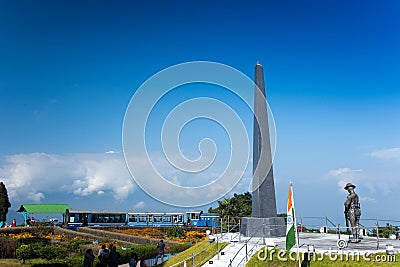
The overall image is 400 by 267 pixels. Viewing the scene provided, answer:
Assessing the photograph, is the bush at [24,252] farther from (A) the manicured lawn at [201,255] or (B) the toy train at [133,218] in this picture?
(B) the toy train at [133,218]

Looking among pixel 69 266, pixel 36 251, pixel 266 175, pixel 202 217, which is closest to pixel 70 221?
pixel 202 217

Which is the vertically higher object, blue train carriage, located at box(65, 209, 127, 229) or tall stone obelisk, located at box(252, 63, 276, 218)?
tall stone obelisk, located at box(252, 63, 276, 218)

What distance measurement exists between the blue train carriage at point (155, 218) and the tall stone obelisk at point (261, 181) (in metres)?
29.9

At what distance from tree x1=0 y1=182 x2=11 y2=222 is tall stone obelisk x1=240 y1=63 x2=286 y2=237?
1402 inches

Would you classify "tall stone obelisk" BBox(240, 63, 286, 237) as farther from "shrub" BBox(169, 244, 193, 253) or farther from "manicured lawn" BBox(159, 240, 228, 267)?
"shrub" BBox(169, 244, 193, 253)

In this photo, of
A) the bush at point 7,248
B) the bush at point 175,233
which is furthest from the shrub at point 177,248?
the bush at point 7,248

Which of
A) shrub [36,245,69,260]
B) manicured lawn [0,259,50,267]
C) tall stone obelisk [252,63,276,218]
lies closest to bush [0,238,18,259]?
manicured lawn [0,259,50,267]

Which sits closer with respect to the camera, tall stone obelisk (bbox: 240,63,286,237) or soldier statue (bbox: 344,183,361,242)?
soldier statue (bbox: 344,183,361,242)

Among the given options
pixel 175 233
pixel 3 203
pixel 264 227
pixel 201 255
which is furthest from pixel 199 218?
pixel 201 255

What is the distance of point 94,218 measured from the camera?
52.5 metres

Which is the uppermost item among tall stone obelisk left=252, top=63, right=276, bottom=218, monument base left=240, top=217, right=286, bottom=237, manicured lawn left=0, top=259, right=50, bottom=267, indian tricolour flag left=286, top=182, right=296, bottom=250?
tall stone obelisk left=252, top=63, right=276, bottom=218

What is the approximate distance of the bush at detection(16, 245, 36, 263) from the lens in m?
26.5

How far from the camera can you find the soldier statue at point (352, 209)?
785 inches

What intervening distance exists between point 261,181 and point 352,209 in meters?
5.36
